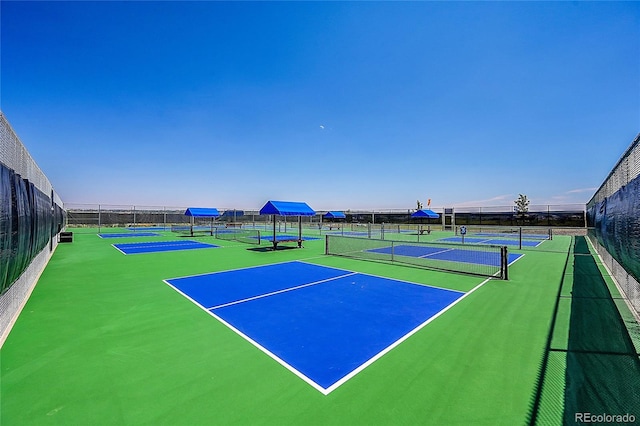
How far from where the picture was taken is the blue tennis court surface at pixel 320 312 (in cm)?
432

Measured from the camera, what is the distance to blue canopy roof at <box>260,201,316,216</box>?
17625mm

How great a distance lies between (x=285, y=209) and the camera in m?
18.0

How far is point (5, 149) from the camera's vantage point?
4992mm

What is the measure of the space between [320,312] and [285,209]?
12122 mm

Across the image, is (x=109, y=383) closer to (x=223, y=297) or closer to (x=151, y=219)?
(x=223, y=297)

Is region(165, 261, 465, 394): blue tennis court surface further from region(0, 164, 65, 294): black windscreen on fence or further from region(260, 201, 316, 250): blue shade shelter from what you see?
region(260, 201, 316, 250): blue shade shelter

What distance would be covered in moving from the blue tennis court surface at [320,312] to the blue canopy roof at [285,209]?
24.0 feet

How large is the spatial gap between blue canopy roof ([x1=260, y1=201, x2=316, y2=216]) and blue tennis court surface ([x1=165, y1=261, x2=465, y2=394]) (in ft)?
24.0

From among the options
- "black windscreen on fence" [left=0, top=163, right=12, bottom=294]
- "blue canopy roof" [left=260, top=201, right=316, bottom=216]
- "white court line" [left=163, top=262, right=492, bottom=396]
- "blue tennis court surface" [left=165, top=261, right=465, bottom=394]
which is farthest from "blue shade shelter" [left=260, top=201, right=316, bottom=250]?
"black windscreen on fence" [left=0, top=163, right=12, bottom=294]

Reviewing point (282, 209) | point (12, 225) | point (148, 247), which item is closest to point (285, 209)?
point (282, 209)

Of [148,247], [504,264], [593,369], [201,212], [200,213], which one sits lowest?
[593,369]

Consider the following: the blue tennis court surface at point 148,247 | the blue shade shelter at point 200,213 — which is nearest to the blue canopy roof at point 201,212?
the blue shade shelter at point 200,213

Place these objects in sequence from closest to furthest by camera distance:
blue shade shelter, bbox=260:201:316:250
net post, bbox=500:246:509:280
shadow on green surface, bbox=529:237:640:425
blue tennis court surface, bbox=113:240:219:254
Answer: shadow on green surface, bbox=529:237:640:425
net post, bbox=500:246:509:280
blue tennis court surface, bbox=113:240:219:254
blue shade shelter, bbox=260:201:316:250

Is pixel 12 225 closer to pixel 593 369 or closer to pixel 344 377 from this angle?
pixel 344 377
